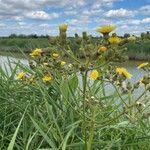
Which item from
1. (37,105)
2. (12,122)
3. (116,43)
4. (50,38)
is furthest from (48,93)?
(116,43)

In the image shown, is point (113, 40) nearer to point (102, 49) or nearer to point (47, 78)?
point (102, 49)

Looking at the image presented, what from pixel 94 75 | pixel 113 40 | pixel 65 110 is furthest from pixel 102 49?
pixel 65 110

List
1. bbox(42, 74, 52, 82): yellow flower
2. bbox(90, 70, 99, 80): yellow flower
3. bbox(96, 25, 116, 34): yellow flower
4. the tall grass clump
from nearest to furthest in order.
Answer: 1. bbox(96, 25, 116, 34): yellow flower
2. the tall grass clump
3. bbox(90, 70, 99, 80): yellow flower
4. bbox(42, 74, 52, 82): yellow flower

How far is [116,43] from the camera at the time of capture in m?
1.71

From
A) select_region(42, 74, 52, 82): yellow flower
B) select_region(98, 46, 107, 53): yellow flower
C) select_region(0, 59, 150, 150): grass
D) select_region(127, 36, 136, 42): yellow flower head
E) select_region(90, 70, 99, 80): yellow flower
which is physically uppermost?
select_region(127, 36, 136, 42): yellow flower head

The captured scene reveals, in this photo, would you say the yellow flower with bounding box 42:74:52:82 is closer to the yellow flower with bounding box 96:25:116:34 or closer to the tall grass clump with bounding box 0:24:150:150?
the tall grass clump with bounding box 0:24:150:150

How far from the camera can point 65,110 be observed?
2.41 meters

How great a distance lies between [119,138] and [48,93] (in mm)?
494

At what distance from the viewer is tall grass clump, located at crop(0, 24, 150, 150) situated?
205 centimetres

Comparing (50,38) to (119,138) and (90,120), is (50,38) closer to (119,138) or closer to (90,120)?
(90,120)

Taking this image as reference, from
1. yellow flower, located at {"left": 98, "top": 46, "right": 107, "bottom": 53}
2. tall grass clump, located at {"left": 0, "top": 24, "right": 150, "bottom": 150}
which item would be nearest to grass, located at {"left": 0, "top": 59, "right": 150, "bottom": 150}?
tall grass clump, located at {"left": 0, "top": 24, "right": 150, "bottom": 150}

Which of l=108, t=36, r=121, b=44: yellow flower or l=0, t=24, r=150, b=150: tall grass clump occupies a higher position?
l=108, t=36, r=121, b=44: yellow flower

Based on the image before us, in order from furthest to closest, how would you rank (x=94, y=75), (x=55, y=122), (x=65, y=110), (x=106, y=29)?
(x=65, y=110), (x=94, y=75), (x=55, y=122), (x=106, y=29)

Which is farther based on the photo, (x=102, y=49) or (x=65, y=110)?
(x=65, y=110)
